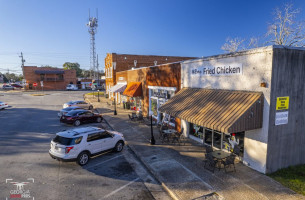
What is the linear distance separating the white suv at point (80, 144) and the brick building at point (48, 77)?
2375 inches

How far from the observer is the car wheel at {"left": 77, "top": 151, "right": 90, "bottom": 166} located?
9662mm

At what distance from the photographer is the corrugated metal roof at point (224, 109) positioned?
26.7ft

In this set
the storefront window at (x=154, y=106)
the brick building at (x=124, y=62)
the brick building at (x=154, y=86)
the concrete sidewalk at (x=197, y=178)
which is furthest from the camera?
the brick building at (x=124, y=62)

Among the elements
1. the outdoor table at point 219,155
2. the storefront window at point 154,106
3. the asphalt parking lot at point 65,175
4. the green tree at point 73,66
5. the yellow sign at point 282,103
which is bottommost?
the asphalt parking lot at point 65,175

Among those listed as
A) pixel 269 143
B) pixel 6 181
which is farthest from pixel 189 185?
pixel 6 181

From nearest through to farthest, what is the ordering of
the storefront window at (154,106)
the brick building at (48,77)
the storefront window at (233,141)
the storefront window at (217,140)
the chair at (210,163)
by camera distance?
the chair at (210,163) → the storefront window at (233,141) → the storefront window at (217,140) → the storefront window at (154,106) → the brick building at (48,77)

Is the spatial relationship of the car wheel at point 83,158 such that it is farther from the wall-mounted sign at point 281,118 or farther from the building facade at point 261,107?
the wall-mounted sign at point 281,118

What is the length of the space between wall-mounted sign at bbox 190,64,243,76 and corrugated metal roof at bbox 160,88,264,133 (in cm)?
96

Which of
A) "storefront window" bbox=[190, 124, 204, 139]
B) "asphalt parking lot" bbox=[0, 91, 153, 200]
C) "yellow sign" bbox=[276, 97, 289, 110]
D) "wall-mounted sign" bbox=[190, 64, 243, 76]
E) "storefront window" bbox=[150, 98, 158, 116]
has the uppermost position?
"wall-mounted sign" bbox=[190, 64, 243, 76]

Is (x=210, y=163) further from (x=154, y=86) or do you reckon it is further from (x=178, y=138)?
(x=154, y=86)

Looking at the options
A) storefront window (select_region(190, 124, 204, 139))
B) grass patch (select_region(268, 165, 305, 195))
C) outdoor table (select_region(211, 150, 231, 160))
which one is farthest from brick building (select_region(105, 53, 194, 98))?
grass patch (select_region(268, 165, 305, 195))

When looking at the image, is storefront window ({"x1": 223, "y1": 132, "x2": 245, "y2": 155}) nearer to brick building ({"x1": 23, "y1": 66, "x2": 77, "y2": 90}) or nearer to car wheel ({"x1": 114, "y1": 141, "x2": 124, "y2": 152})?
car wheel ({"x1": 114, "y1": 141, "x2": 124, "y2": 152})

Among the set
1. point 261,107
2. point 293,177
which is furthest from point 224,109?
point 293,177

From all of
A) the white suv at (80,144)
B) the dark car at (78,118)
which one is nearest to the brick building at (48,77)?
the dark car at (78,118)
